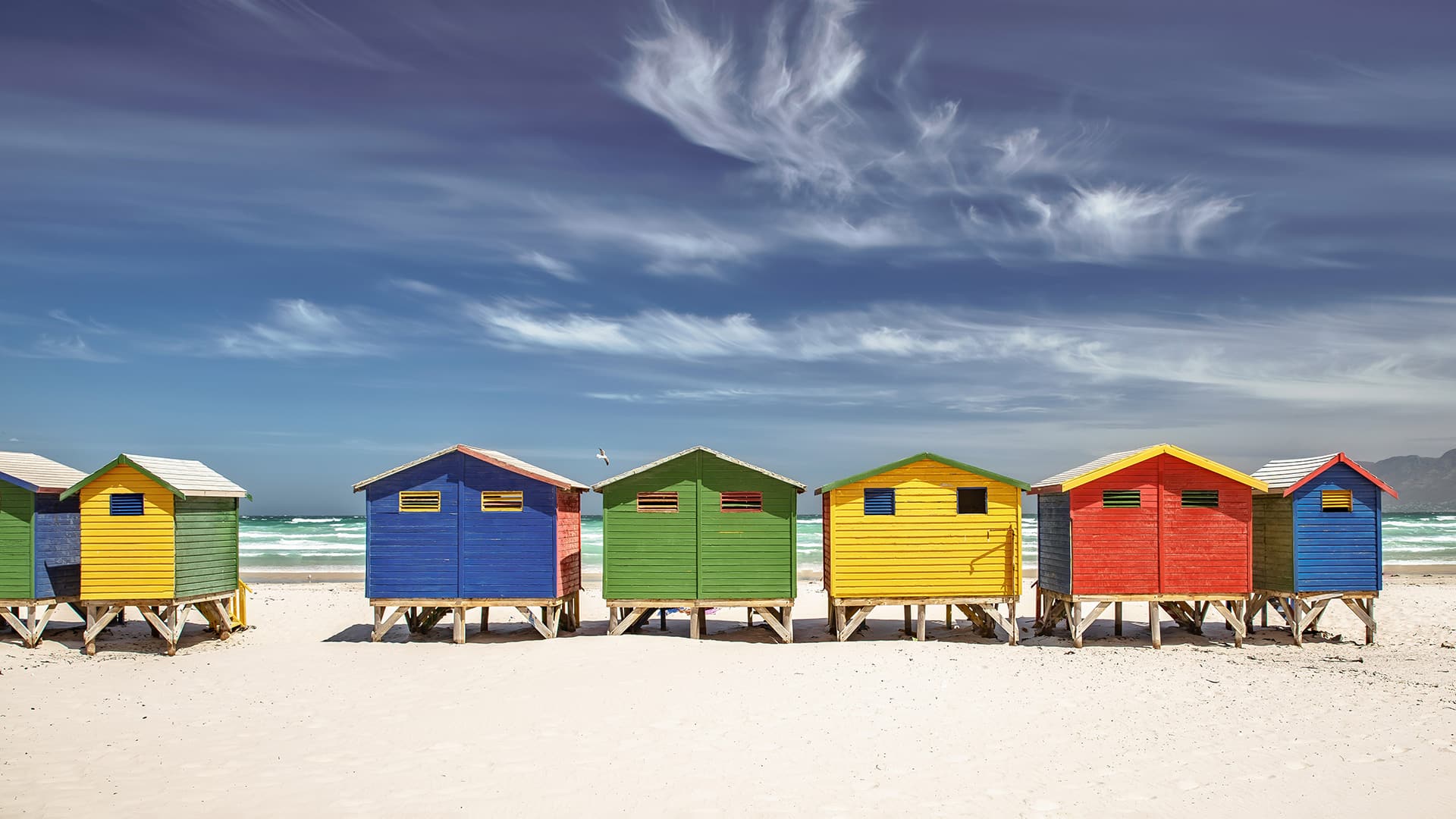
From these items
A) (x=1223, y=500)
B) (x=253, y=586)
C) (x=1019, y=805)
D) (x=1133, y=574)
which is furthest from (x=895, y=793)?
(x=253, y=586)

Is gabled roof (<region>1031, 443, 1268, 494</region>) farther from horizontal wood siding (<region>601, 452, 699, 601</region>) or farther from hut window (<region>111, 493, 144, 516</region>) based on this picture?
hut window (<region>111, 493, 144, 516</region>)

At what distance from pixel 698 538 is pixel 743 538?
3.43 ft

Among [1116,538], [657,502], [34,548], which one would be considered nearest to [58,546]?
[34,548]

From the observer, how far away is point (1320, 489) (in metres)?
23.6

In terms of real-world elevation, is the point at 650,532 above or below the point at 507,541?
above

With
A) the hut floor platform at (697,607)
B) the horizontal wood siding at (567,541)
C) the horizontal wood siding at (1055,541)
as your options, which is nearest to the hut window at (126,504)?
the horizontal wood siding at (567,541)

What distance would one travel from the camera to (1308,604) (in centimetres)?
2502

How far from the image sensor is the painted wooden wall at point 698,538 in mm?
22594

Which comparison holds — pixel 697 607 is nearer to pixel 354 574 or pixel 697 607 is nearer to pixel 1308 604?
pixel 1308 604

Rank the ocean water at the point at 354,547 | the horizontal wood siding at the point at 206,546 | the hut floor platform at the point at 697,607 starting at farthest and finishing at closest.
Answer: the ocean water at the point at 354,547
the horizontal wood siding at the point at 206,546
the hut floor platform at the point at 697,607

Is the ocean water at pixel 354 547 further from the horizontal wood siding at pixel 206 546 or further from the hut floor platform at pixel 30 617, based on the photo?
the hut floor platform at pixel 30 617

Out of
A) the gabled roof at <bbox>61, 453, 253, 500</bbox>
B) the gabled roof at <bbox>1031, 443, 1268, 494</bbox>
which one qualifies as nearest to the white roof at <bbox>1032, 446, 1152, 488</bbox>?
the gabled roof at <bbox>1031, 443, 1268, 494</bbox>

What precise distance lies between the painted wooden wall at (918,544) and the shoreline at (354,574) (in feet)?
87.2

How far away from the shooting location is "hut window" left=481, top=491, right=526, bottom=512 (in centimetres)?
2292
